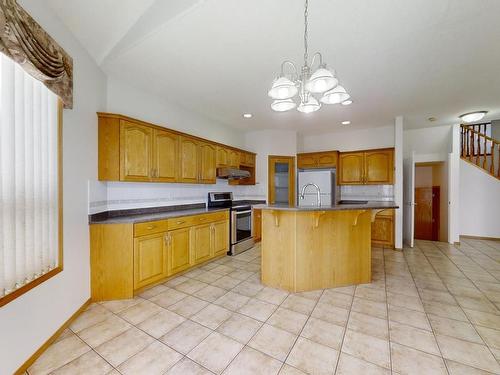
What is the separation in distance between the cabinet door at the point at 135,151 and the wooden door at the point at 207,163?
101 centimetres

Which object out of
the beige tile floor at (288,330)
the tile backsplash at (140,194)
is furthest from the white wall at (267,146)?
the beige tile floor at (288,330)

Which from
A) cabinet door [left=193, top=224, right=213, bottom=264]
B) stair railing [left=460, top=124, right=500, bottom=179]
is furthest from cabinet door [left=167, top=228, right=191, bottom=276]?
stair railing [left=460, top=124, right=500, bottom=179]

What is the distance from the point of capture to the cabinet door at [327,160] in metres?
5.12

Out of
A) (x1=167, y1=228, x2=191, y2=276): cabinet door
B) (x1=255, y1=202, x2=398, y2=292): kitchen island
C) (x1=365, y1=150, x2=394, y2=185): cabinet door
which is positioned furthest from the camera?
(x1=365, y1=150, x2=394, y2=185): cabinet door

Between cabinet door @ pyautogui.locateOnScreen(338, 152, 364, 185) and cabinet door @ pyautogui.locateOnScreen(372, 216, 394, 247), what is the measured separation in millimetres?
927

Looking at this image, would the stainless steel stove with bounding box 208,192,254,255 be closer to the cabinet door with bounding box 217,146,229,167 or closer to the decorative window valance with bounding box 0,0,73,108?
the cabinet door with bounding box 217,146,229,167

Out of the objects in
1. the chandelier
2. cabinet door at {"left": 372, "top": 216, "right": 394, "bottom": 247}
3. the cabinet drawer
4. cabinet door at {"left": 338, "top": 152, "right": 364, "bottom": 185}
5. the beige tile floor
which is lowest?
the beige tile floor

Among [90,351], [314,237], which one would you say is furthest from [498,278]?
[90,351]

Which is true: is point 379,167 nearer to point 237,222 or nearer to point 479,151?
point 479,151

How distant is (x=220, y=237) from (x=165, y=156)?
164 cm

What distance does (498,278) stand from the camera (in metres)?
2.95

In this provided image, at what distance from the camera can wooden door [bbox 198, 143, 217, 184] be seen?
3.81 m

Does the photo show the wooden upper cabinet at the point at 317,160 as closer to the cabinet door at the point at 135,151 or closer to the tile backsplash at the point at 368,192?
the tile backsplash at the point at 368,192

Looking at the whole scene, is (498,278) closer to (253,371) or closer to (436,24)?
(436,24)
